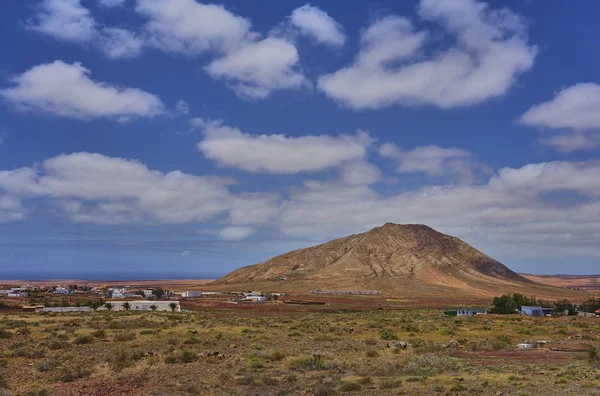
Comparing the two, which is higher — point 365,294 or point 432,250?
point 432,250

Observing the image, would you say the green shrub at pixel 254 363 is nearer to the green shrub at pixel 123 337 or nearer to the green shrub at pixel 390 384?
the green shrub at pixel 390 384

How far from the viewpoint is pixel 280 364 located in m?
24.9

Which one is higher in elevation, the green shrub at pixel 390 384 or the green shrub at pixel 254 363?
the green shrub at pixel 390 384

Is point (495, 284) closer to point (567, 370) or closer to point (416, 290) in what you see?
point (416, 290)

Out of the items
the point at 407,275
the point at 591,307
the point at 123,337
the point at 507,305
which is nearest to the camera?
the point at 123,337

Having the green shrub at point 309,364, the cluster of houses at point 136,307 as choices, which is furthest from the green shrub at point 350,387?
the cluster of houses at point 136,307

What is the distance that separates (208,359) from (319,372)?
653 centimetres

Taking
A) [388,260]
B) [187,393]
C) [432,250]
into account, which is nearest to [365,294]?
[388,260]

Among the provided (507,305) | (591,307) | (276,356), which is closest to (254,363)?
(276,356)

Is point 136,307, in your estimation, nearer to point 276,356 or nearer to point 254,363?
point 276,356

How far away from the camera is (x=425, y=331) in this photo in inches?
1730

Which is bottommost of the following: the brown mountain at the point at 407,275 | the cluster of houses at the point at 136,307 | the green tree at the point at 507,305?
the cluster of houses at the point at 136,307

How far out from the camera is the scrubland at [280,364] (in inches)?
746

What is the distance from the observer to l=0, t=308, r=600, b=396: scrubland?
1895 centimetres
